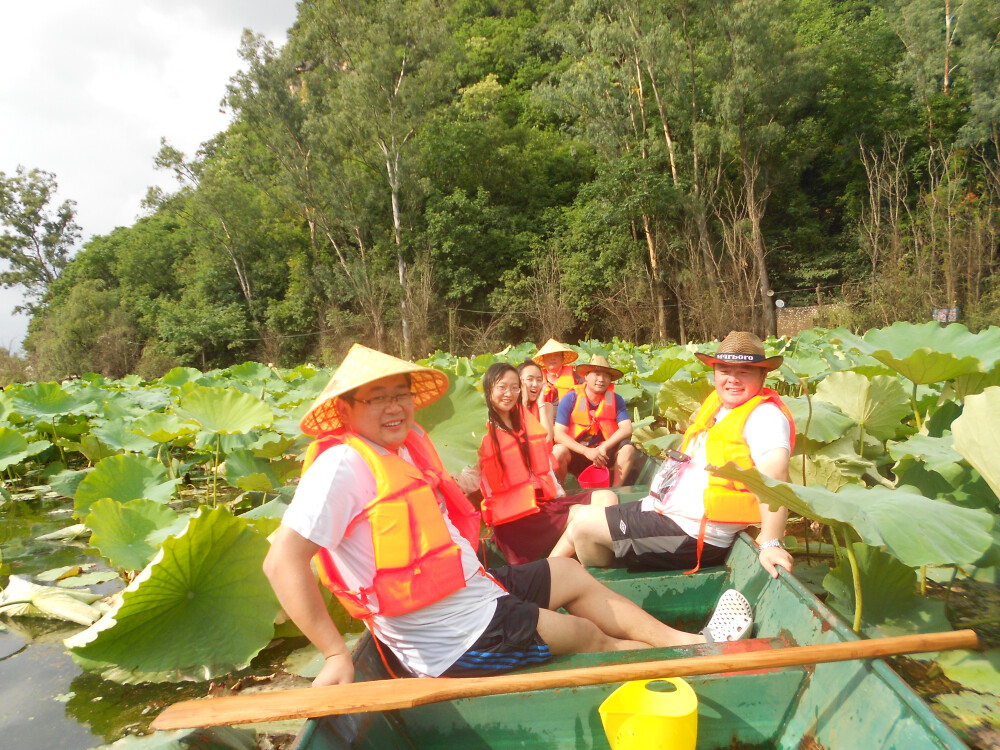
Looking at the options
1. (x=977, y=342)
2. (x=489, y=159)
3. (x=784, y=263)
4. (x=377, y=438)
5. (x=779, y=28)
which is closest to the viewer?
(x=377, y=438)

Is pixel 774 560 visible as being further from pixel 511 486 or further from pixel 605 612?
pixel 511 486

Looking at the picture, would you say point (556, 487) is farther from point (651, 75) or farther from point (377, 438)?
point (651, 75)

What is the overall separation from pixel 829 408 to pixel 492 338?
66.1ft

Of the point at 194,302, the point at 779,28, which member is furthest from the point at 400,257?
the point at 779,28

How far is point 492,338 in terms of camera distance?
76.3 feet

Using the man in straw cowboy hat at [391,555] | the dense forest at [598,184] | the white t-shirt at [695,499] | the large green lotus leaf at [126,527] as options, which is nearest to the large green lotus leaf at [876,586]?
the white t-shirt at [695,499]

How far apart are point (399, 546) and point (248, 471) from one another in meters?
2.35

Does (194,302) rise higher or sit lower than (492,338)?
higher

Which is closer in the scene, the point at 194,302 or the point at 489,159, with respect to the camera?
the point at 489,159

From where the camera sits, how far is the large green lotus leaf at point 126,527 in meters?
2.61

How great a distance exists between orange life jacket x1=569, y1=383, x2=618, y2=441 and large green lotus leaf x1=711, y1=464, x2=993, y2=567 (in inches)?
104

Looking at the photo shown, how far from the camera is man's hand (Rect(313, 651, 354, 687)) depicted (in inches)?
62.8

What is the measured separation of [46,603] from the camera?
9.81ft

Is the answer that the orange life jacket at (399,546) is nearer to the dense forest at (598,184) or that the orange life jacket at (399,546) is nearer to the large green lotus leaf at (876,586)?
the large green lotus leaf at (876,586)
